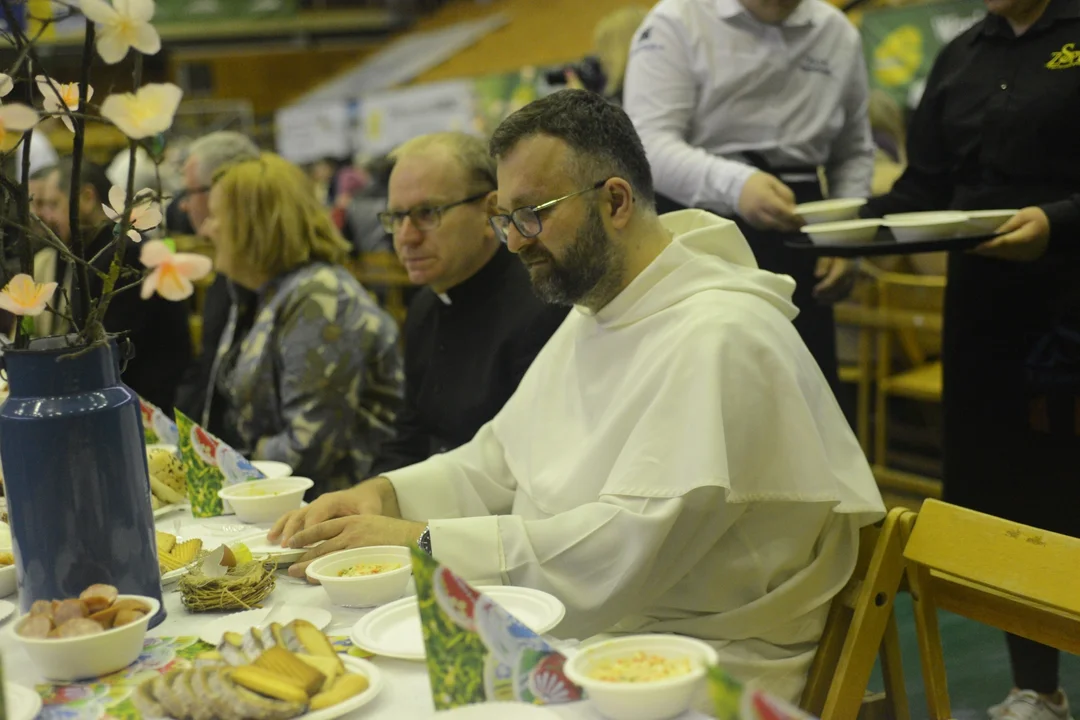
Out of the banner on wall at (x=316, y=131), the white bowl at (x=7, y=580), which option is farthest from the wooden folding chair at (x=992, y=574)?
the banner on wall at (x=316, y=131)

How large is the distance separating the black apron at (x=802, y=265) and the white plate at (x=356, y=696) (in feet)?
6.85

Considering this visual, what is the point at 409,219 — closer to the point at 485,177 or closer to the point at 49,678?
the point at 485,177

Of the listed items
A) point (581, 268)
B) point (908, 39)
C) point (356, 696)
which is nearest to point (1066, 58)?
point (581, 268)

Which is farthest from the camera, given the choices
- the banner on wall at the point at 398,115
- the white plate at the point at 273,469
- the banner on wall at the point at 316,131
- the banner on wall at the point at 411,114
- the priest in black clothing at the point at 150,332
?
the banner on wall at the point at 316,131

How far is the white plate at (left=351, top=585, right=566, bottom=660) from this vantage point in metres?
1.43

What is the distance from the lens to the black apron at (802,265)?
3203mm

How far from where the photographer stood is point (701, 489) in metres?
1.79


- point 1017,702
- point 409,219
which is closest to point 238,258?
point 409,219

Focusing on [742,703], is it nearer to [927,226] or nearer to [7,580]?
[7,580]

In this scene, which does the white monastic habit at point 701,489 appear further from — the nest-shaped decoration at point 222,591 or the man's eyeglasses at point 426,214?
the man's eyeglasses at point 426,214

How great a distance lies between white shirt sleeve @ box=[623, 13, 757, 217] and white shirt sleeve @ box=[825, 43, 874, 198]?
18.7 inches

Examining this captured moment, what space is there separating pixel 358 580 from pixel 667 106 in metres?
1.91

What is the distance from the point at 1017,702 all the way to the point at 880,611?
119cm

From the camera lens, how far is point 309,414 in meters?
3.23
